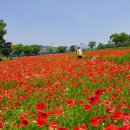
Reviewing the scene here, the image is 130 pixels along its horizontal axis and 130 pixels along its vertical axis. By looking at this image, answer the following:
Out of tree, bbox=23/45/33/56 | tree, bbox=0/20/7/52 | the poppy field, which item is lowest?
tree, bbox=23/45/33/56

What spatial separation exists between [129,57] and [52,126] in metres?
21.4

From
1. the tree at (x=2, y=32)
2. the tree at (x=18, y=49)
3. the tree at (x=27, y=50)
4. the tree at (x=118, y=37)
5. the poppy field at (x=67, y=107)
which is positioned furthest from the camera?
the tree at (x=27, y=50)

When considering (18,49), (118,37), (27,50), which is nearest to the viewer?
(118,37)

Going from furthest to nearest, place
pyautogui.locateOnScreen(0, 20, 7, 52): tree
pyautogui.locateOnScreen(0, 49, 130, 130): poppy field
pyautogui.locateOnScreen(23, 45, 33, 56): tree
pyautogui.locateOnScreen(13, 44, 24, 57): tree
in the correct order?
pyautogui.locateOnScreen(23, 45, 33, 56): tree, pyautogui.locateOnScreen(13, 44, 24, 57): tree, pyautogui.locateOnScreen(0, 20, 7, 52): tree, pyautogui.locateOnScreen(0, 49, 130, 130): poppy field

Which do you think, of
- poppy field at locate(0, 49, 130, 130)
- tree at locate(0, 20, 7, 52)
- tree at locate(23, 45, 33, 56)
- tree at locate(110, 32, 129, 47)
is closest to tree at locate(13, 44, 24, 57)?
tree at locate(23, 45, 33, 56)

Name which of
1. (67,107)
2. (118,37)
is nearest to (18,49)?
(118,37)

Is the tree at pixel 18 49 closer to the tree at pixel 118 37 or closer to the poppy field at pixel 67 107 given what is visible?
the tree at pixel 118 37

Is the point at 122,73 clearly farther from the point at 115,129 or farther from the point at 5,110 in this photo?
the point at 115,129

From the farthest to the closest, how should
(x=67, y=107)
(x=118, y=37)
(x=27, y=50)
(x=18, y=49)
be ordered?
(x=27, y=50) < (x=18, y=49) < (x=118, y=37) < (x=67, y=107)

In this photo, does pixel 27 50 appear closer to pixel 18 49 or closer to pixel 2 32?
pixel 18 49

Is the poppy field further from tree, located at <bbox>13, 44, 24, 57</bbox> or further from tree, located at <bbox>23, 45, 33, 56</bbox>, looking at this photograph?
tree, located at <bbox>23, 45, 33, 56</bbox>

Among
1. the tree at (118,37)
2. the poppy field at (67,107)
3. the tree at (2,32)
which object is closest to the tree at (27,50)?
the tree at (118,37)

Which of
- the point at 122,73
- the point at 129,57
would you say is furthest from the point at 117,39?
the point at 122,73

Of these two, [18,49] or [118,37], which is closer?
[118,37]
